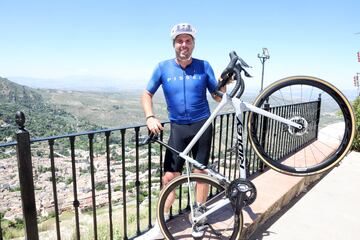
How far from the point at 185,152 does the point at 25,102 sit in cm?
15946

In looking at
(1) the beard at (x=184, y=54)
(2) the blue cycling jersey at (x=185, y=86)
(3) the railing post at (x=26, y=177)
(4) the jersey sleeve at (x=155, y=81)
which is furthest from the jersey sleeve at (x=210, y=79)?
(3) the railing post at (x=26, y=177)

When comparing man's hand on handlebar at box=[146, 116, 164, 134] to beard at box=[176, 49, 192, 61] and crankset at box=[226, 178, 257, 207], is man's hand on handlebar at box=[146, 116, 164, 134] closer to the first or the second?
beard at box=[176, 49, 192, 61]

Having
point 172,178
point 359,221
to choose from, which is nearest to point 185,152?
point 172,178

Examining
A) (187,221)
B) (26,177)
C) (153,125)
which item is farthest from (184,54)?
(187,221)

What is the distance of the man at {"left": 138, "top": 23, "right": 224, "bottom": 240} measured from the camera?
2375 millimetres

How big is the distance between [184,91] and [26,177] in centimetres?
139

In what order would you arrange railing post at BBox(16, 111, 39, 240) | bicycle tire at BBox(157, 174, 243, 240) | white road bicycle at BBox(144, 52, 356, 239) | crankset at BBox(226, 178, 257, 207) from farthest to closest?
1. bicycle tire at BBox(157, 174, 243, 240)
2. crankset at BBox(226, 178, 257, 207)
3. white road bicycle at BBox(144, 52, 356, 239)
4. railing post at BBox(16, 111, 39, 240)

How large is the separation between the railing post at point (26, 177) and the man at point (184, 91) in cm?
94

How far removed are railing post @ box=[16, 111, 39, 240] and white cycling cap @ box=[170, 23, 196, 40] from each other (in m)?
1.33

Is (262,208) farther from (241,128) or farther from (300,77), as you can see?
(300,77)

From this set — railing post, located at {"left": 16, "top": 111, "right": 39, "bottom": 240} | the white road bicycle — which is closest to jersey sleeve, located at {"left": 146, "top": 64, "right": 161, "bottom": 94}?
the white road bicycle

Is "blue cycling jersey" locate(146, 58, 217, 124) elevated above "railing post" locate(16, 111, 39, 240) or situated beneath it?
elevated above

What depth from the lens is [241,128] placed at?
2.21 metres

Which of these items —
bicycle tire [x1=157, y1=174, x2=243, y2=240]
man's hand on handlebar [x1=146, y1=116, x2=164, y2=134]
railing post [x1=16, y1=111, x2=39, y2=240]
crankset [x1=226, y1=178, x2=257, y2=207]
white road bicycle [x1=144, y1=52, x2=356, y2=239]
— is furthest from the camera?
bicycle tire [x1=157, y1=174, x2=243, y2=240]
